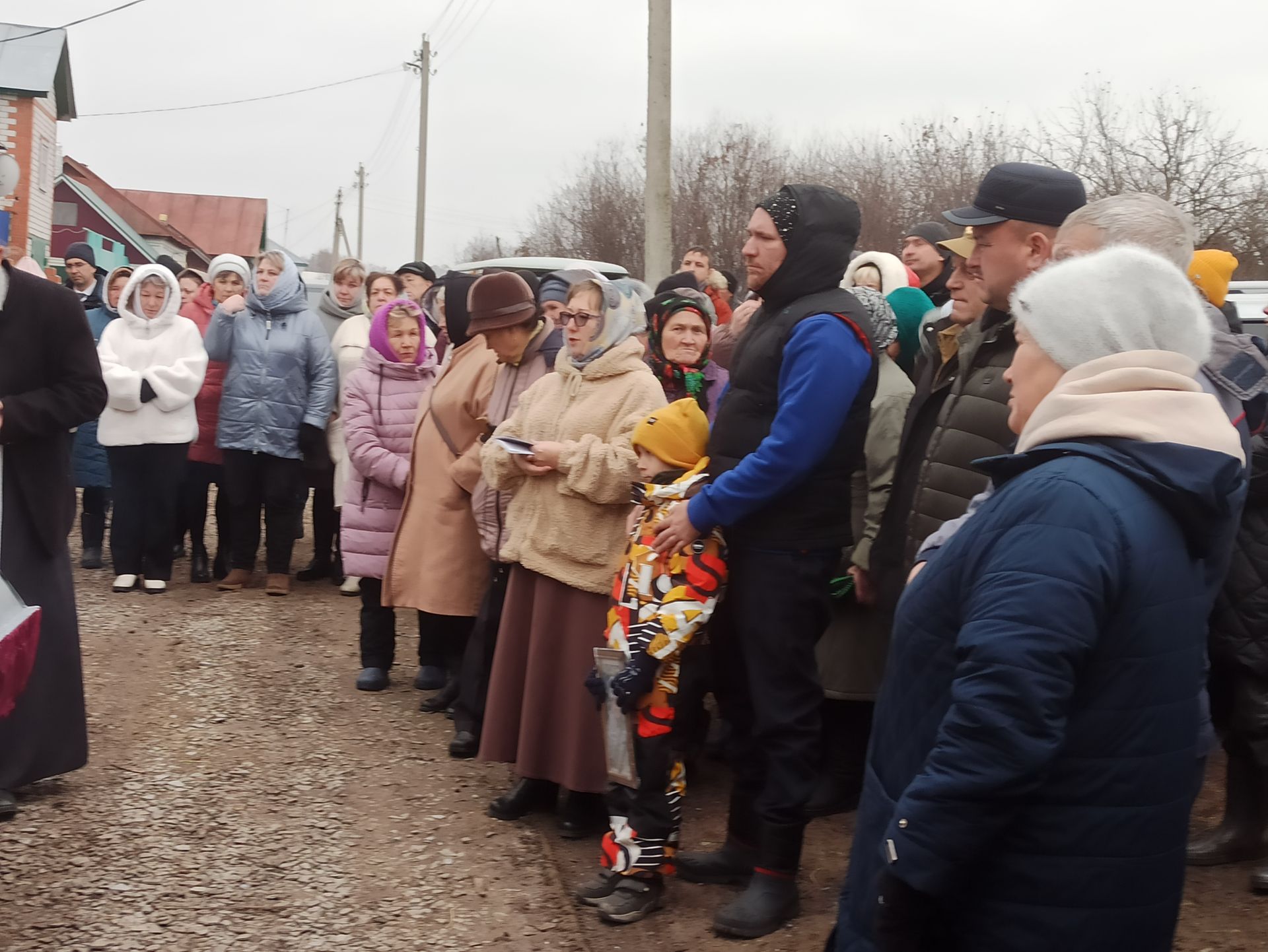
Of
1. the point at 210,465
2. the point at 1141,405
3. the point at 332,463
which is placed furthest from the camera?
the point at 210,465

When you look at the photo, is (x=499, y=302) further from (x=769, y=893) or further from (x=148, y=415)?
(x=148, y=415)

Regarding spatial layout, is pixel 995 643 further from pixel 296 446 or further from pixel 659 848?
pixel 296 446

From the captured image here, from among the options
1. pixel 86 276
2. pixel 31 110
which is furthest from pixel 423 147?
pixel 86 276

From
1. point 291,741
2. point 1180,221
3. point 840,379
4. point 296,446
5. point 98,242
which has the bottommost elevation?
point 291,741

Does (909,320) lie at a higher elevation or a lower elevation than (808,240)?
lower

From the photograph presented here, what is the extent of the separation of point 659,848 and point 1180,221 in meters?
2.33

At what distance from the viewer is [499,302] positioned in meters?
5.41

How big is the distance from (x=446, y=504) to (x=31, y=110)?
3020 cm

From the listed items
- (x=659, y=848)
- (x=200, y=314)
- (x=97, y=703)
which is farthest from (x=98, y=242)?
(x=659, y=848)

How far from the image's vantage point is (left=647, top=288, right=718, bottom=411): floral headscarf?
15.7ft

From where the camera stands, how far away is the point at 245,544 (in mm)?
9031

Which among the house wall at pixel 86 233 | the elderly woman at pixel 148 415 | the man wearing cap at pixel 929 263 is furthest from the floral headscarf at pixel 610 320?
the house wall at pixel 86 233

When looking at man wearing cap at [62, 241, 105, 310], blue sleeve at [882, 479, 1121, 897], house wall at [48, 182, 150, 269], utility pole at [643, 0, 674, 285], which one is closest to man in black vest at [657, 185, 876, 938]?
blue sleeve at [882, 479, 1121, 897]

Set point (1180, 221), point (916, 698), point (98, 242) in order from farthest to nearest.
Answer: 1. point (98, 242)
2. point (1180, 221)
3. point (916, 698)
